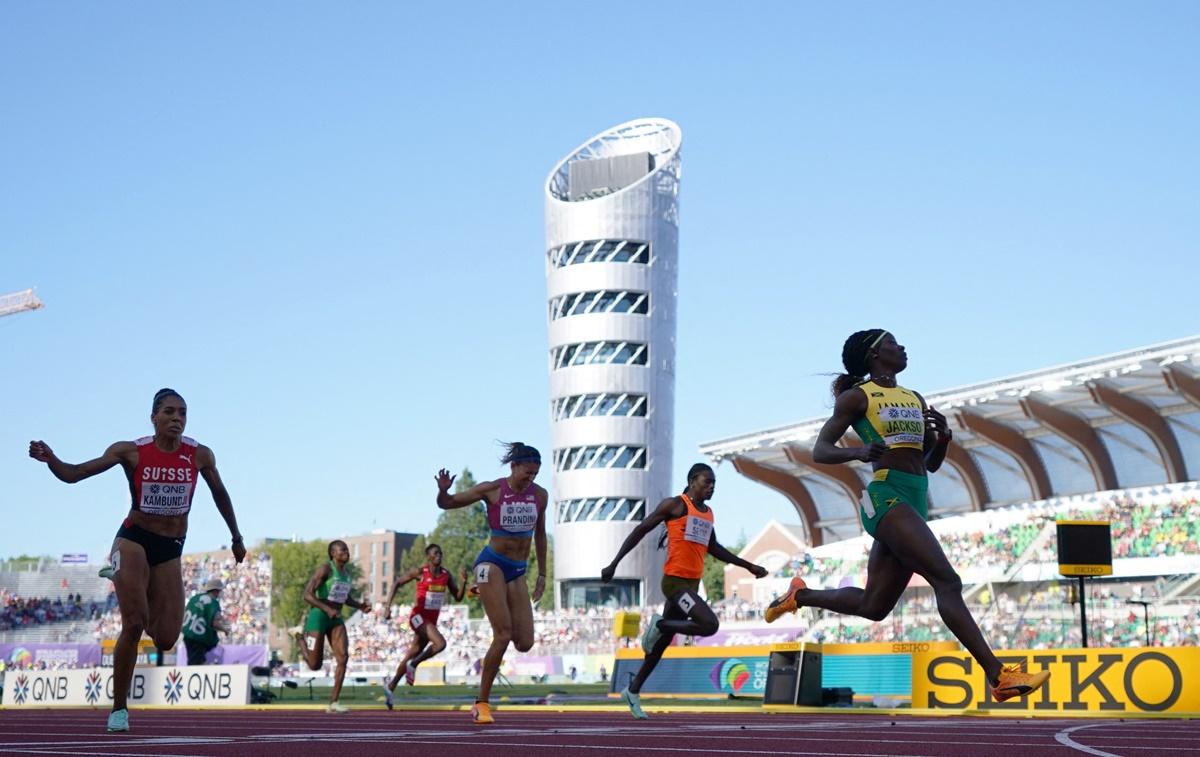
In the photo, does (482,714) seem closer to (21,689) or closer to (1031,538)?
(21,689)

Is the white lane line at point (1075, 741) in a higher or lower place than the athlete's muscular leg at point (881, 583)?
lower

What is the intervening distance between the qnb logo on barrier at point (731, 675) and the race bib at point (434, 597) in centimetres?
668

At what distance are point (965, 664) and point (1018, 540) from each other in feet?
106

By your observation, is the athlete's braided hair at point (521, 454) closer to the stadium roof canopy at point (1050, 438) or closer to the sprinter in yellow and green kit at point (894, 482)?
the sprinter in yellow and green kit at point (894, 482)

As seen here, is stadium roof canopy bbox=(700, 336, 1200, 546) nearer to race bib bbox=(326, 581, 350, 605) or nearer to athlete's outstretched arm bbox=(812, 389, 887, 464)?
race bib bbox=(326, 581, 350, 605)

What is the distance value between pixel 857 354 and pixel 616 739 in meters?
2.81

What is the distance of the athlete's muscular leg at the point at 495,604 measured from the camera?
12922mm

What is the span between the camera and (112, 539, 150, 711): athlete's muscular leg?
10594mm

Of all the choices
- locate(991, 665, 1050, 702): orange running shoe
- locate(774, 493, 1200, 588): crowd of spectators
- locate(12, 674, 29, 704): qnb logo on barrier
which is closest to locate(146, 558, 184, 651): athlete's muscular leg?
locate(991, 665, 1050, 702): orange running shoe

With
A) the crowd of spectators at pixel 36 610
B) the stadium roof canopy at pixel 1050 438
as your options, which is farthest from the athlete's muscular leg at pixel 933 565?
A: the crowd of spectators at pixel 36 610

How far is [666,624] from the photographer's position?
1473cm

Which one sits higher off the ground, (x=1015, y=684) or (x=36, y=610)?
(x=36, y=610)

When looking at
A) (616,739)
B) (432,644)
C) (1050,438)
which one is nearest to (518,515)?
(616,739)

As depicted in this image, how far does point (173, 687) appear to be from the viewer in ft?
73.9
